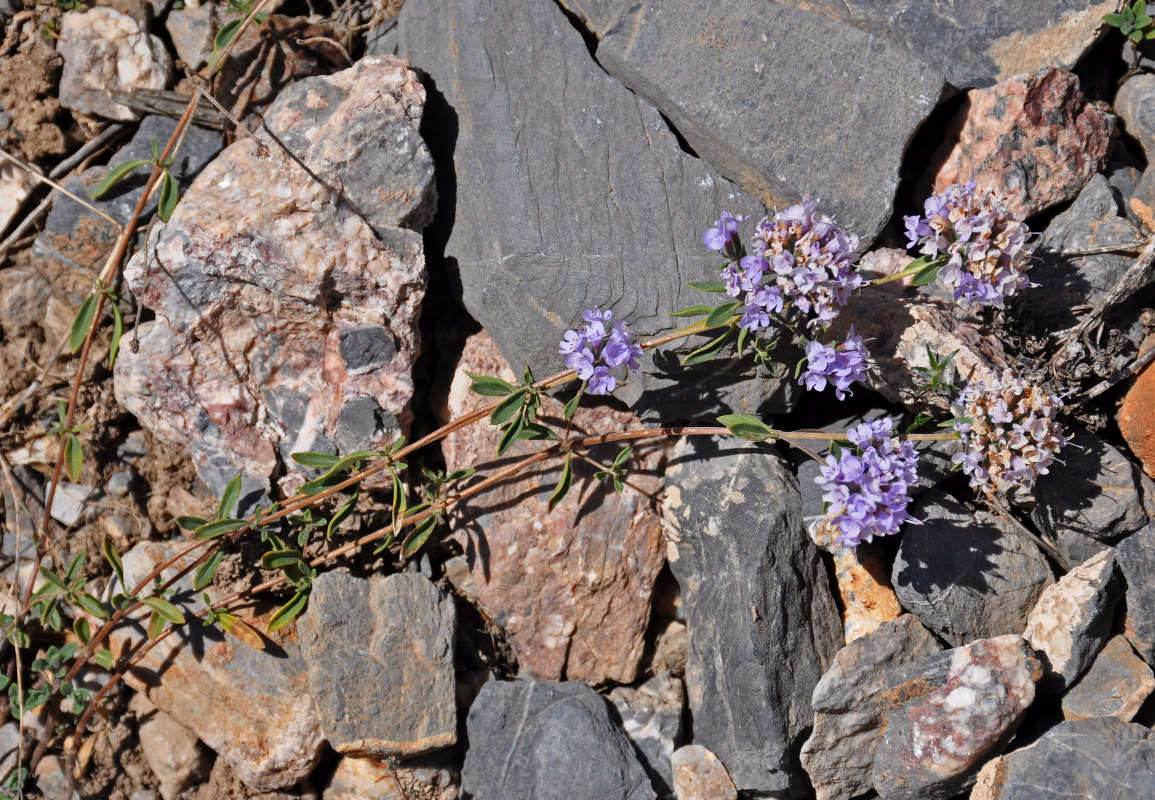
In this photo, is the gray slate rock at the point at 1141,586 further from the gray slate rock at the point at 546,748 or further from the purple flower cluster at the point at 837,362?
the gray slate rock at the point at 546,748

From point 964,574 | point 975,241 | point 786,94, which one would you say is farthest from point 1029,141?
point 964,574

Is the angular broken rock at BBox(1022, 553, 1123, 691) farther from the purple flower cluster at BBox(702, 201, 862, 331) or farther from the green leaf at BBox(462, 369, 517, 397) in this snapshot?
the green leaf at BBox(462, 369, 517, 397)

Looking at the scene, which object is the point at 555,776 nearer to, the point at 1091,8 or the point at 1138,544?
the point at 1138,544

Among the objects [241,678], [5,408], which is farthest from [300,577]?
[5,408]

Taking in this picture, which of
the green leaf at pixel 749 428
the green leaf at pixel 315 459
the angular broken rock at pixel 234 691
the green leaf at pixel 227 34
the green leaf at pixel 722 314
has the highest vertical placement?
the green leaf at pixel 722 314

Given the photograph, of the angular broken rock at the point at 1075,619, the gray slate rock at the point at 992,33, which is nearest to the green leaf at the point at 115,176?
the gray slate rock at the point at 992,33
